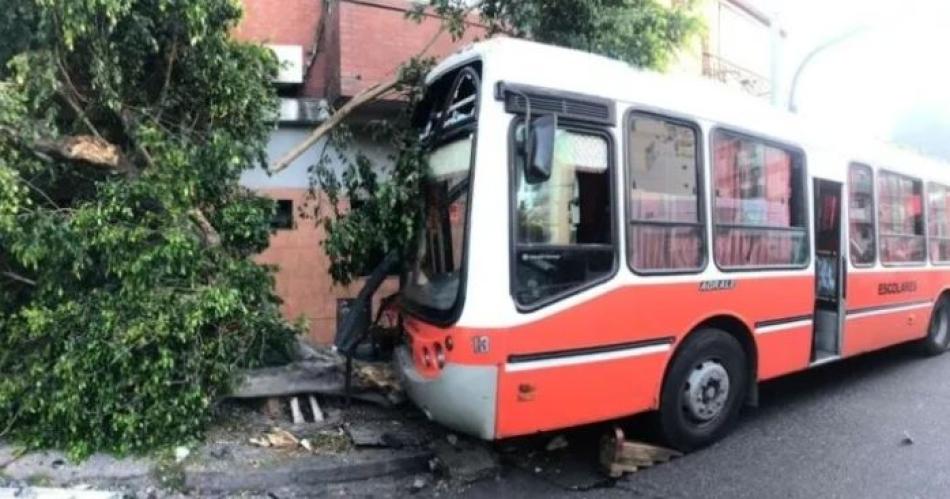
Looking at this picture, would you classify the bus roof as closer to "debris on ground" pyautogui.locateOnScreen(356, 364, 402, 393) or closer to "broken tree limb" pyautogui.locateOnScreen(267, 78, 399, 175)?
"broken tree limb" pyautogui.locateOnScreen(267, 78, 399, 175)

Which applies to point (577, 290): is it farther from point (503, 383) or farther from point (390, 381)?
point (390, 381)

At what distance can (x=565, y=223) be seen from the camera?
4621 millimetres

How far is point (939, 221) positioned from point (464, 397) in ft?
23.6

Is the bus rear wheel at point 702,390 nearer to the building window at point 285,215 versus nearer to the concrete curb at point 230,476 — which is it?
the concrete curb at point 230,476

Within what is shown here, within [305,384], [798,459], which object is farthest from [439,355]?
[798,459]

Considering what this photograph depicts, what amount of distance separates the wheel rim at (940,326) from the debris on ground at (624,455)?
5661 millimetres

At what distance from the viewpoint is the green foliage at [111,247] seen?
16.0 ft

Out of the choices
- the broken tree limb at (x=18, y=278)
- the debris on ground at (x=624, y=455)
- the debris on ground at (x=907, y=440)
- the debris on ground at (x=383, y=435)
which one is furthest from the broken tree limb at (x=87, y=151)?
the debris on ground at (x=907, y=440)

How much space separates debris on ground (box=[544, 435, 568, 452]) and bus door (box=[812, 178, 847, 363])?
8.59ft

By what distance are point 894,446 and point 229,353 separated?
197 inches

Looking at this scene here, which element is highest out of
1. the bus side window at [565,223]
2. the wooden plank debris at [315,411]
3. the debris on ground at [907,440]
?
the bus side window at [565,223]

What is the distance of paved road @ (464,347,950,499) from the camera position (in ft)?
16.0

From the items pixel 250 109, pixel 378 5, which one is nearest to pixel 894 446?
pixel 250 109

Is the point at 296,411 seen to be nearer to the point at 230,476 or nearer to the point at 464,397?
the point at 230,476
